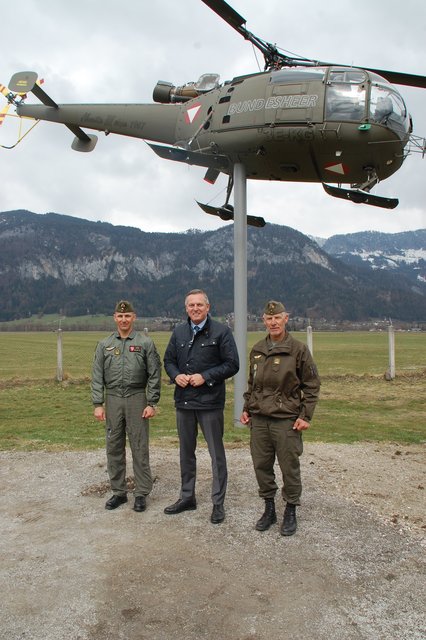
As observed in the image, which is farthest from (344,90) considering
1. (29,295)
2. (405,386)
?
(29,295)

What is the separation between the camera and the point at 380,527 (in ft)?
16.1

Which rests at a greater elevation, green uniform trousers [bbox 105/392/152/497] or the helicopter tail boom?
the helicopter tail boom

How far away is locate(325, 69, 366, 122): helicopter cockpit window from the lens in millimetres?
8328

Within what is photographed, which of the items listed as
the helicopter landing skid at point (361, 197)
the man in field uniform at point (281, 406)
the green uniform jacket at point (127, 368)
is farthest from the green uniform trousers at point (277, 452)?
the helicopter landing skid at point (361, 197)

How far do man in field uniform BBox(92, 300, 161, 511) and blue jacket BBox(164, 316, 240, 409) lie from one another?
14.0 inches

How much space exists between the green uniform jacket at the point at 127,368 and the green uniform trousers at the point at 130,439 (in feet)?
0.31

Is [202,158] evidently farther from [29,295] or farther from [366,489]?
[29,295]

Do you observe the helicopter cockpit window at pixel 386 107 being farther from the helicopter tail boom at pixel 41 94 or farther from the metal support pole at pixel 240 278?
the helicopter tail boom at pixel 41 94

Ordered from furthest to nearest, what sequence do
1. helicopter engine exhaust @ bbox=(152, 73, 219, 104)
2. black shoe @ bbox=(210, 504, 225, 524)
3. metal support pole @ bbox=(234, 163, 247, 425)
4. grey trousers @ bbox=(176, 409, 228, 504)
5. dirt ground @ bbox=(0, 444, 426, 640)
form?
helicopter engine exhaust @ bbox=(152, 73, 219, 104)
metal support pole @ bbox=(234, 163, 247, 425)
grey trousers @ bbox=(176, 409, 228, 504)
black shoe @ bbox=(210, 504, 225, 524)
dirt ground @ bbox=(0, 444, 426, 640)

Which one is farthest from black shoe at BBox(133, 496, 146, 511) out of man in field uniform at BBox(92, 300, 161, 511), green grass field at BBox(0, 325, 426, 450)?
green grass field at BBox(0, 325, 426, 450)

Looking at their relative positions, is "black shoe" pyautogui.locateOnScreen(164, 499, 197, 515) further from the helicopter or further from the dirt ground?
the helicopter

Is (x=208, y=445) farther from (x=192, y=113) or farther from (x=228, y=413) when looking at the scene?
(x=192, y=113)

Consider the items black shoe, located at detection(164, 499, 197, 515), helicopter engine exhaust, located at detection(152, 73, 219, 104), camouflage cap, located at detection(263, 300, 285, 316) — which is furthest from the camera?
helicopter engine exhaust, located at detection(152, 73, 219, 104)

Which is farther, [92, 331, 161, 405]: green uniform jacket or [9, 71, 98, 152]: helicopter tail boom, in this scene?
[9, 71, 98, 152]: helicopter tail boom
